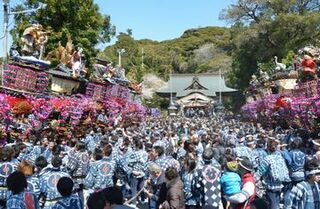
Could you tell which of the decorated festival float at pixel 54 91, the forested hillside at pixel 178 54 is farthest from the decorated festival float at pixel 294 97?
the forested hillside at pixel 178 54

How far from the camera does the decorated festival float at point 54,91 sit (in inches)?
704

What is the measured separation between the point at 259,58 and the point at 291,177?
4199 cm

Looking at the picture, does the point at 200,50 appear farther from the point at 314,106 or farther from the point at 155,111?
the point at 314,106

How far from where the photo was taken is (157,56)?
85312 mm

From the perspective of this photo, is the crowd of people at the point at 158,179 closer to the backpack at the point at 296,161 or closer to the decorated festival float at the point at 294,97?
the backpack at the point at 296,161

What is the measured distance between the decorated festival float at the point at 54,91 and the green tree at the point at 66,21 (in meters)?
2.49

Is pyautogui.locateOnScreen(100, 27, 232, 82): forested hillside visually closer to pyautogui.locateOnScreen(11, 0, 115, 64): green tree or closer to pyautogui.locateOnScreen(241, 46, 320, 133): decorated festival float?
pyautogui.locateOnScreen(11, 0, 115, 64): green tree

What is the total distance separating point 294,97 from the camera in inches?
944

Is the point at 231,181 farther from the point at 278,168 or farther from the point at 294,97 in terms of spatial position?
the point at 294,97

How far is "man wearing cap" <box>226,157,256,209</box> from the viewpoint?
6.04 metres

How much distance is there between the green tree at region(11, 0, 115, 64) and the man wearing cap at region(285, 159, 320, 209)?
3058 cm

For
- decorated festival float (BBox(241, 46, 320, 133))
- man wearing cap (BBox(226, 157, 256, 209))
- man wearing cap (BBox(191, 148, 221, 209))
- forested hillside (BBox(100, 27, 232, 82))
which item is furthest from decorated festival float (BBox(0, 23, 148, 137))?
forested hillside (BBox(100, 27, 232, 82))

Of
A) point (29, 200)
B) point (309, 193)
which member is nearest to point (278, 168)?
point (309, 193)

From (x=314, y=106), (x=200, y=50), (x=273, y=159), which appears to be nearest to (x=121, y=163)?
(x=273, y=159)
